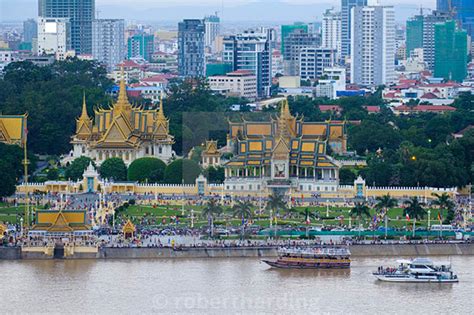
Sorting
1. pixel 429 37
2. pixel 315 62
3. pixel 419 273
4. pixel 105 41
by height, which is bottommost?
pixel 419 273

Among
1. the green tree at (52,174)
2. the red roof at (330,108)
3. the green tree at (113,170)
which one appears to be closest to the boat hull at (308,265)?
the green tree at (113,170)

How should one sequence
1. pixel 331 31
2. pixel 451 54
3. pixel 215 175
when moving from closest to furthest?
pixel 215 175
pixel 451 54
pixel 331 31

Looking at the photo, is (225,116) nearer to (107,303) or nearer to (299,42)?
(107,303)

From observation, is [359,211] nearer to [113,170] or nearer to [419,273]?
[419,273]

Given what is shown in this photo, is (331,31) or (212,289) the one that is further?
(331,31)

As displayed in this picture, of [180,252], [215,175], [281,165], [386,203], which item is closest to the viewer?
[180,252]

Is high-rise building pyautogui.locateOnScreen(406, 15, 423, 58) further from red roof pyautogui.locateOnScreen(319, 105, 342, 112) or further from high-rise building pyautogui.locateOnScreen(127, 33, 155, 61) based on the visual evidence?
red roof pyautogui.locateOnScreen(319, 105, 342, 112)

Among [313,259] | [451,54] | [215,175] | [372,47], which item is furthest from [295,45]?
[313,259]

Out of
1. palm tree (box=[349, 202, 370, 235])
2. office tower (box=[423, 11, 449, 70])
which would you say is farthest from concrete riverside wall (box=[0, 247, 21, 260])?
office tower (box=[423, 11, 449, 70])
